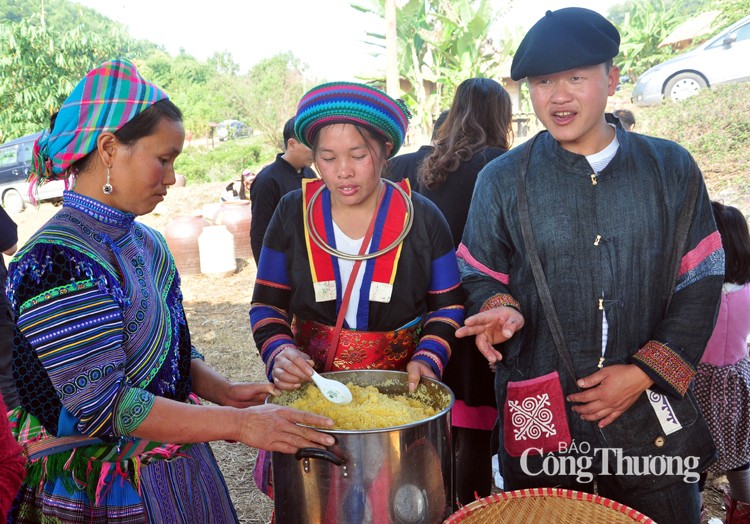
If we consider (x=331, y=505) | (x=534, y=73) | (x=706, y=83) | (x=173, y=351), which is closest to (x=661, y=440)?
(x=331, y=505)

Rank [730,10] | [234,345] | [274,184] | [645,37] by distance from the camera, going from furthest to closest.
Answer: [645,37] < [730,10] < [234,345] < [274,184]

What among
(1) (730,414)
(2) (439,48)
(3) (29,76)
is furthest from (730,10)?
(3) (29,76)

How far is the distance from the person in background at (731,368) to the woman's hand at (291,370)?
199 cm

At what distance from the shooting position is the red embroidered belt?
2195 mm

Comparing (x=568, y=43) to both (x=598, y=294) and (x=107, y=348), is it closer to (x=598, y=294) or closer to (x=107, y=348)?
(x=598, y=294)

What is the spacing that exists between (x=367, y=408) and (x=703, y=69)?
14.0m

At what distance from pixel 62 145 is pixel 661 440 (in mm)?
1928

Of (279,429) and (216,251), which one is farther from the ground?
(216,251)

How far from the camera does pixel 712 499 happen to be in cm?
351

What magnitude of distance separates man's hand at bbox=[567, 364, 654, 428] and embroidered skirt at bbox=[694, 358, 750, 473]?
1.23m

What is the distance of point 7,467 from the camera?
1301mm

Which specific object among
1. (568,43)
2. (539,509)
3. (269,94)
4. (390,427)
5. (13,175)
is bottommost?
(539,509)

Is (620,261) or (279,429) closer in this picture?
(279,429)

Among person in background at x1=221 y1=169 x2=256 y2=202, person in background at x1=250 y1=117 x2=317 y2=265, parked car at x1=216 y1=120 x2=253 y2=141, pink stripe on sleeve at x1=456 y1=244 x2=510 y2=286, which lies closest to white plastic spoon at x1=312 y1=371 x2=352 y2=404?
pink stripe on sleeve at x1=456 y1=244 x2=510 y2=286
